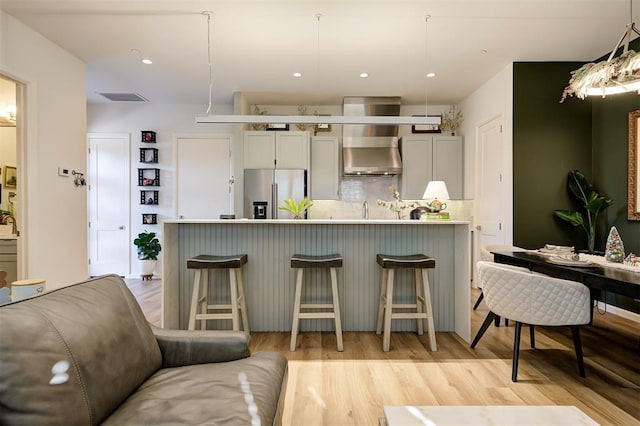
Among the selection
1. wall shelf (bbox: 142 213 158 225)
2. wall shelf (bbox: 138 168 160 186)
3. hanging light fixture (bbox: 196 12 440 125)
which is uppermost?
hanging light fixture (bbox: 196 12 440 125)

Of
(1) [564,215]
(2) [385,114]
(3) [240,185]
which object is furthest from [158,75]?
(1) [564,215]

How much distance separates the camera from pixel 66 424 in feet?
3.04

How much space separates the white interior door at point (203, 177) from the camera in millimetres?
5727

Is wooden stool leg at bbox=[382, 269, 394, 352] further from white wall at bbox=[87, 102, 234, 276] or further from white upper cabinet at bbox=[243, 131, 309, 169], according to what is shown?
white wall at bbox=[87, 102, 234, 276]

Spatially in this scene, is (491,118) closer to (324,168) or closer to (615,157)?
(615,157)

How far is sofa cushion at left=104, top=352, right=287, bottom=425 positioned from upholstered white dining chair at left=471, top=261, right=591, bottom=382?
1621mm

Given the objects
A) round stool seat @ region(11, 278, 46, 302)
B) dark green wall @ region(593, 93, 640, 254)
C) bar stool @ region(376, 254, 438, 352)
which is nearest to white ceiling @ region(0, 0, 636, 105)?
dark green wall @ region(593, 93, 640, 254)

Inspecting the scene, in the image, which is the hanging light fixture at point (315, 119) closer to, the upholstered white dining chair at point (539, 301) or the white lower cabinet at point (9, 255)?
the upholstered white dining chair at point (539, 301)

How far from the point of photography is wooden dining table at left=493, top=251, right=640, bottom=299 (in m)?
1.92

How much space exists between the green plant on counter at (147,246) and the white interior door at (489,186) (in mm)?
5050

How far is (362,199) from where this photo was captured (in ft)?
18.7

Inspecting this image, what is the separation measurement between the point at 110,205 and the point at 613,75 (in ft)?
21.5

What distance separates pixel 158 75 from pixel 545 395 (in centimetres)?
520

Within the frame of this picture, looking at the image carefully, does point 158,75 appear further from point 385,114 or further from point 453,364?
point 453,364
